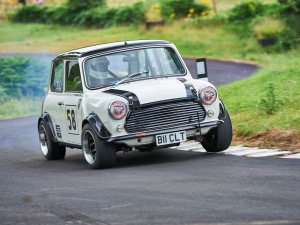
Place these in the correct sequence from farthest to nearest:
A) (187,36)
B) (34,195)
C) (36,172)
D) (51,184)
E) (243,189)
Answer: (187,36) → (36,172) → (51,184) → (34,195) → (243,189)

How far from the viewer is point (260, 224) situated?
7.91 m

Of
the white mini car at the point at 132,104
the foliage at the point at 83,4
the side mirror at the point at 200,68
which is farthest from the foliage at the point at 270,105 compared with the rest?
the foliage at the point at 83,4

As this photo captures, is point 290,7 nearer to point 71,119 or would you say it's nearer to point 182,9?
point 182,9

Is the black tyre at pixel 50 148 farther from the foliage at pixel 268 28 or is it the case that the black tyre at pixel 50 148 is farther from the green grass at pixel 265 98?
the foliage at pixel 268 28

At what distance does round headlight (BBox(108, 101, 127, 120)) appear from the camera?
12.8m

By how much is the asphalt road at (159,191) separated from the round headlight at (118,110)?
0.70 meters

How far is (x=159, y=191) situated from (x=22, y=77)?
1143 inches

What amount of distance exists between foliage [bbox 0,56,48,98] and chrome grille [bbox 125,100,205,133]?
76.0 feet

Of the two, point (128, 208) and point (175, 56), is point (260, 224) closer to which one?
point (128, 208)

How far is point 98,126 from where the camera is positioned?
13.0 m

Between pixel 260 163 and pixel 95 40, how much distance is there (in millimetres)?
41378

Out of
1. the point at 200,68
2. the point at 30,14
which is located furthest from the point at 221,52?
the point at 200,68

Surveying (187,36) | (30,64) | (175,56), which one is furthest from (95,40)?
(175,56)

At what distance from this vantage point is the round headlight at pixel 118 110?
504 inches
